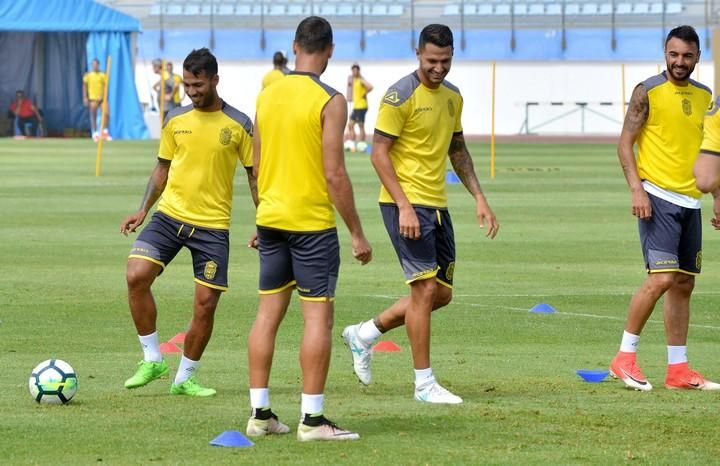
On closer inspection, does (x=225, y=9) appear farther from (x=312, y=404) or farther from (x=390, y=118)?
(x=312, y=404)

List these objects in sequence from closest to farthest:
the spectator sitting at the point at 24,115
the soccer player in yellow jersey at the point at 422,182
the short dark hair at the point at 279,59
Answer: the soccer player in yellow jersey at the point at 422,182 < the short dark hair at the point at 279,59 < the spectator sitting at the point at 24,115

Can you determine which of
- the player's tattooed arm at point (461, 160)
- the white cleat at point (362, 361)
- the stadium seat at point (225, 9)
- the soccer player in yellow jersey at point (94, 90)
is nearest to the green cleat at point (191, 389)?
the white cleat at point (362, 361)

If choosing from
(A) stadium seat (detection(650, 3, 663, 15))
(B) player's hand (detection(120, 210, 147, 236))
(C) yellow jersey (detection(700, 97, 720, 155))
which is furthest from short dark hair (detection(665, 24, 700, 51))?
(A) stadium seat (detection(650, 3, 663, 15))

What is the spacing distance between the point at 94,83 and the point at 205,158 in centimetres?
4307

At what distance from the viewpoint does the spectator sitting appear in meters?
54.3

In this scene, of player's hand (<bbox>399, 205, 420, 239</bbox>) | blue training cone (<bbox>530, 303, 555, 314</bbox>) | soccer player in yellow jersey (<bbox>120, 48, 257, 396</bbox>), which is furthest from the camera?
blue training cone (<bbox>530, 303, 555, 314</bbox>)

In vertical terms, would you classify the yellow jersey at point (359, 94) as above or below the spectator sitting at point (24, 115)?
above

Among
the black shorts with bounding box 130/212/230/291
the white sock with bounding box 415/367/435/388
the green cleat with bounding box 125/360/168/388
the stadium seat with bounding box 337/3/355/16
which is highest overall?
the stadium seat with bounding box 337/3/355/16

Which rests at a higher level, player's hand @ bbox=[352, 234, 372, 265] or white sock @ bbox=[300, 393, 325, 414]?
player's hand @ bbox=[352, 234, 372, 265]

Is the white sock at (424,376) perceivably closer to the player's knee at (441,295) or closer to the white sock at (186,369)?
the player's knee at (441,295)

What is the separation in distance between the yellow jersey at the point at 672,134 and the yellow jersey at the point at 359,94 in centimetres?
3349

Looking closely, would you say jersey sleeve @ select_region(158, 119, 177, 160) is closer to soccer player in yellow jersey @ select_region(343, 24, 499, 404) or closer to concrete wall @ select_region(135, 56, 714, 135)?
soccer player in yellow jersey @ select_region(343, 24, 499, 404)

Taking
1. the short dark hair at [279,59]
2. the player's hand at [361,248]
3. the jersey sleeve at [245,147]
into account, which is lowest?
the player's hand at [361,248]

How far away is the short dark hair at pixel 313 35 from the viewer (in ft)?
24.8
